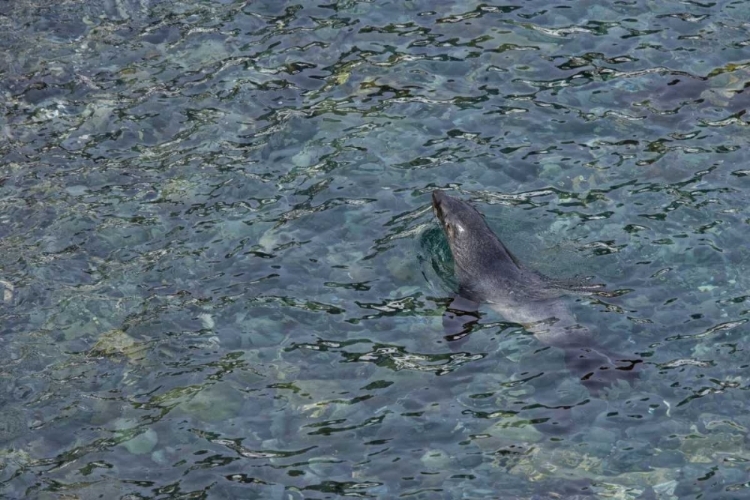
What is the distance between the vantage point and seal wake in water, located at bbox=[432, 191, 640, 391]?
1016 cm

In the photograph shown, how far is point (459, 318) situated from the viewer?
1076cm

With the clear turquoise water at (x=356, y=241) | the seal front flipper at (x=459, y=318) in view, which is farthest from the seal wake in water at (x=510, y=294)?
the clear turquoise water at (x=356, y=241)

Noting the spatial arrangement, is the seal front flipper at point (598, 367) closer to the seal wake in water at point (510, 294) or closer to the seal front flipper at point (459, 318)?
the seal wake in water at point (510, 294)

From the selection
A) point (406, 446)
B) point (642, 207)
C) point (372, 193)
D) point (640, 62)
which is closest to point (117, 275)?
point (372, 193)

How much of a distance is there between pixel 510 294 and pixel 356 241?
1965 mm

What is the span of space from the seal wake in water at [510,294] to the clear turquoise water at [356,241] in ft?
0.64

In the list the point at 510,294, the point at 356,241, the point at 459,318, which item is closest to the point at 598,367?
the point at 510,294

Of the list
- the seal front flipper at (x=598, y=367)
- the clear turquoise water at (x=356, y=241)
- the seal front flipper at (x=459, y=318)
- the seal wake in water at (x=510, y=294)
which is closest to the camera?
the clear turquoise water at (x=356, y=241)

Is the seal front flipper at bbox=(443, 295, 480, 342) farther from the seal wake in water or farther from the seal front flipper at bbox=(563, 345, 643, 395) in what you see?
Result: the seal front flipper at bbox=(563, 345, 643, 395)

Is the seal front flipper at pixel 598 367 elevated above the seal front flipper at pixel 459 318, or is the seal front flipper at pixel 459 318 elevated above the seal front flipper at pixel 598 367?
the seal front flipper at pixel 459 318

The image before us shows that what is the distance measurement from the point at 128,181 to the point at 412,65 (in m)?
4.32

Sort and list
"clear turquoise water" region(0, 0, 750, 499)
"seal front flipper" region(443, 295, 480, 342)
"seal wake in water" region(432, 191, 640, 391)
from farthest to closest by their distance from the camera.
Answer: "seal front flipper" region(443, 295, 480, 342) < "seal wake in water" region(432, 191, 640, 391) < "clear turquoise water" region(0, 0, 750, 499)

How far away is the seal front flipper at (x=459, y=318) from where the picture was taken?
1055 cm

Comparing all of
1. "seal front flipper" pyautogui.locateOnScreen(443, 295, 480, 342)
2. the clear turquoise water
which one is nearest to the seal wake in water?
"seal front flipper" pyautogui.locateOnScreen(443, 295, 480, 342)
